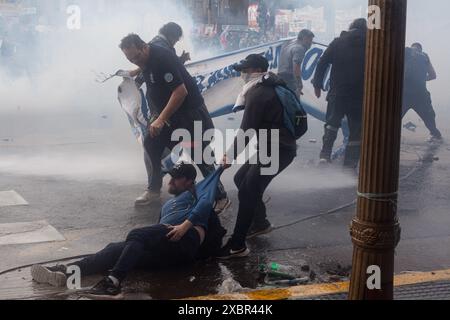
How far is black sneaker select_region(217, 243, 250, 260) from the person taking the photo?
4.93 meters

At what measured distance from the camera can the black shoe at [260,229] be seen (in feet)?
18.3

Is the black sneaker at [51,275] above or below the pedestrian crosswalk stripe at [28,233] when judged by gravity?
above

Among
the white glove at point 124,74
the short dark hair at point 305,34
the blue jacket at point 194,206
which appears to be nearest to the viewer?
the blue jacket at point 194,206

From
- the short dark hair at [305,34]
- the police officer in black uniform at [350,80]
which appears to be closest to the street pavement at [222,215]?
the police officer in black uniform at [350,80]

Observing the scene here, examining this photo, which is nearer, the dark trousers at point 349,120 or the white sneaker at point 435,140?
the dark trousers at point 349,120

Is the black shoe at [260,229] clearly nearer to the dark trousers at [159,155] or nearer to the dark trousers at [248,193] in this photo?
the dark trousers at [248,193]

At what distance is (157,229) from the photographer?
14.8 feet

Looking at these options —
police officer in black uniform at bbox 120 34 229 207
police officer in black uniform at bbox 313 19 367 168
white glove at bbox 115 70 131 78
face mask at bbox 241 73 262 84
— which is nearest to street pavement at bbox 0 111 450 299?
police officer in black uniform at bbox 313 19 367 168

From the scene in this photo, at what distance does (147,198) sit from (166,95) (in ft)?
3.59

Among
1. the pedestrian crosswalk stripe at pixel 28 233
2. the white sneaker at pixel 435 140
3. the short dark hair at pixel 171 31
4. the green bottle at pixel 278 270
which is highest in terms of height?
the short dark hair at pixel 171 31

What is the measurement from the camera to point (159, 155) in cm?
676

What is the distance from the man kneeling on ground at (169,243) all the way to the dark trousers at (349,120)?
3891mm
